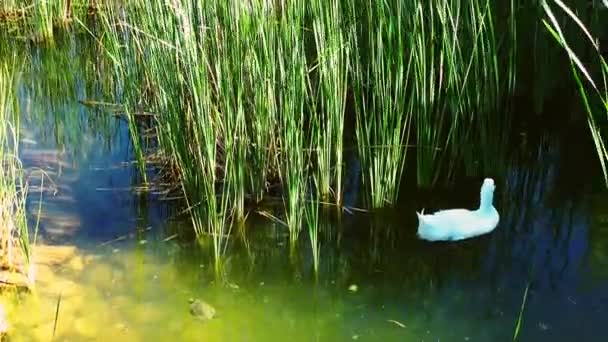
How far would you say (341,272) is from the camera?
9.09ft

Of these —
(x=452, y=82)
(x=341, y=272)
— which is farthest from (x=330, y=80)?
(x=341, y=272)

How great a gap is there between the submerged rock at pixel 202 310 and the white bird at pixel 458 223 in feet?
2.68

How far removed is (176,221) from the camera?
10.3 feet

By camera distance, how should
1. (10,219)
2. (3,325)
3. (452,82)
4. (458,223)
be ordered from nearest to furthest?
1. (3,325)
2. (10,219)
3. (458,223)
4. (452,82)

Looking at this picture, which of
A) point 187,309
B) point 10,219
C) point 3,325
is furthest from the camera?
point 10,219

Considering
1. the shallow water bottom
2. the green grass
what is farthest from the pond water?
the green grass

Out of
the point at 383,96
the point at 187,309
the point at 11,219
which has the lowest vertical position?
the point at 187,309

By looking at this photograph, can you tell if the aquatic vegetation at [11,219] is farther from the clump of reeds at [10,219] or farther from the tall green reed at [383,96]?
the tall green reed at [383,96]

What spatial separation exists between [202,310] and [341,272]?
52cm

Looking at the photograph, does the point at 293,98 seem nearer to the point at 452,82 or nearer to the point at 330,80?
the point at 330,80

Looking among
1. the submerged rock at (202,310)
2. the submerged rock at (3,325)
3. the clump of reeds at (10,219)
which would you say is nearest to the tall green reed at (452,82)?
the submerged rock at (202,310)

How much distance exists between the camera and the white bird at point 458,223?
2.84 metres

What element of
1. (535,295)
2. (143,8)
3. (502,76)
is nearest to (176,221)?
(143,8)

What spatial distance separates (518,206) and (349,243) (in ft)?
2.41
